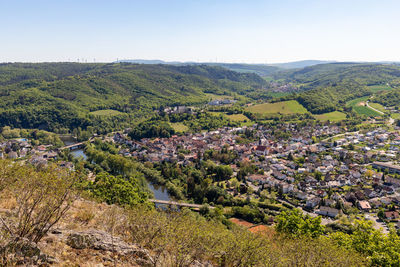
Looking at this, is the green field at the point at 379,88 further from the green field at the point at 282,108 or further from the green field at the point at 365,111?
the green field at the point at 282,108

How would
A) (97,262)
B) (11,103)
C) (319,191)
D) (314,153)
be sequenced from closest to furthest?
(97,262), (319,191), (314,153), (11,103)

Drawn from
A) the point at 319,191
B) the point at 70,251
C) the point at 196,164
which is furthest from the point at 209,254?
the point at 196,164

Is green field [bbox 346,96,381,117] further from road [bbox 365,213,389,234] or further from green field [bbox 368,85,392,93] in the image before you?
road [bbox 365,213,389,234]

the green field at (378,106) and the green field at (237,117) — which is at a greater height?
the green field at (378,106)

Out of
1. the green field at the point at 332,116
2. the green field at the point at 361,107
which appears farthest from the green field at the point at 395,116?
the green field at the point at 332,116

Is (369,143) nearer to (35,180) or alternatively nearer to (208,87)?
(35,180)
